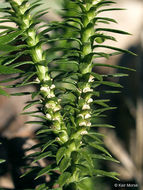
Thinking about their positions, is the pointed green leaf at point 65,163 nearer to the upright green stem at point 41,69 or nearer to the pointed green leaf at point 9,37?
the upright green stem at point 41,69

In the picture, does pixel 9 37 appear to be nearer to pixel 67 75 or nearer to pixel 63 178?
pixel 67 75

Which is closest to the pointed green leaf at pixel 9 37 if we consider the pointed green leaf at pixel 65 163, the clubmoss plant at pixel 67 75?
the clubmoss plant at pixel 67 75

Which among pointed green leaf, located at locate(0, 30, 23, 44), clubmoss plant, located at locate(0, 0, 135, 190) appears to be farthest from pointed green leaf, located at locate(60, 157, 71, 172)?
pointed green leaf, located at locate(0, 30, 23, 44)

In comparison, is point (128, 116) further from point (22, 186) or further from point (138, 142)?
point (22, 186)

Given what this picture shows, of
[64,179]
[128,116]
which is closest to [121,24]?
[128,116]

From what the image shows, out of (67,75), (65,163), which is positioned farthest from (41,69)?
(65,163)

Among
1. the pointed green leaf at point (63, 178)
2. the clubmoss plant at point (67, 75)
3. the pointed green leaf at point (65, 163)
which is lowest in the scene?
the pointed green leaf at point (63, 178)

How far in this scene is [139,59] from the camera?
2.39m

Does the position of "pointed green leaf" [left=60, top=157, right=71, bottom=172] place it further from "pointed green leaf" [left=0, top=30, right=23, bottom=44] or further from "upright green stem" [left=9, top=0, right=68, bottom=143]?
"pointed green leaf" [left=0, top=30, right=23, bottom=44]

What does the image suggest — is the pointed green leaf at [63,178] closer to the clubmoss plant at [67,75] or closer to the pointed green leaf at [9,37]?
the clubmoss plant at [67,75]

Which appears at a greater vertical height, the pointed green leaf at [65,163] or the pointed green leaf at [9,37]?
the pointed green leaf at [9,37]

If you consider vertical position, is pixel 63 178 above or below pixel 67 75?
below

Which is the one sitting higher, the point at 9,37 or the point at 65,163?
the point at 9,37

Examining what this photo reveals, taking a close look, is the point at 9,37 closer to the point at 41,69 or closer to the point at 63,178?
the point at 41,69
